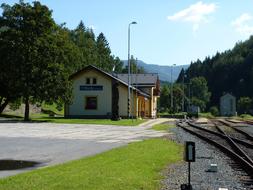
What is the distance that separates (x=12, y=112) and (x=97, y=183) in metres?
62.5

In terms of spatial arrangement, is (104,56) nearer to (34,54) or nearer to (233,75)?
(233,75)

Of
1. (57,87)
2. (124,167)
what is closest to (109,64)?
(57,87)

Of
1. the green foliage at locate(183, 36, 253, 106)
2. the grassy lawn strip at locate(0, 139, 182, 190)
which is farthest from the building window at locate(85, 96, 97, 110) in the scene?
the green foliage at locate(183, 36, 253, 106)

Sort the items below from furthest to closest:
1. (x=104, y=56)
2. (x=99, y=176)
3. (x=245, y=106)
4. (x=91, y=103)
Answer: (x=104, y=56) < (x=245, y=106) < (x=91, y=103) < (x=99, y=176)

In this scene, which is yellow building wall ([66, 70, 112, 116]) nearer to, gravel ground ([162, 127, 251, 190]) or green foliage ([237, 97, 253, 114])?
gravel ground ([162, 127, 251, 190])

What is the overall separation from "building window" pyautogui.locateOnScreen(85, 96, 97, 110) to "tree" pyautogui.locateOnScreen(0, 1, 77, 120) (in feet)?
40.3

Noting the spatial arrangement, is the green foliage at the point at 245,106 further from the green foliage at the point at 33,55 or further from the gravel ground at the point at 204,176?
the gravel ground at the point at 204,176

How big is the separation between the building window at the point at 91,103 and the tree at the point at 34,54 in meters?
12.3

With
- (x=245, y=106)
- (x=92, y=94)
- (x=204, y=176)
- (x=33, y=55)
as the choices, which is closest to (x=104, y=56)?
(x=245, y=106)

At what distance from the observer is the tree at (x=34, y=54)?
50500 millimetres

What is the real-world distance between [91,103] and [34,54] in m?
17.3

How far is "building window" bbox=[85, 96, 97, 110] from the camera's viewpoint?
6662cm

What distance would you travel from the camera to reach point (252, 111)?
11194 centimetres

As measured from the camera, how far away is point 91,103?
66812 millimetres
